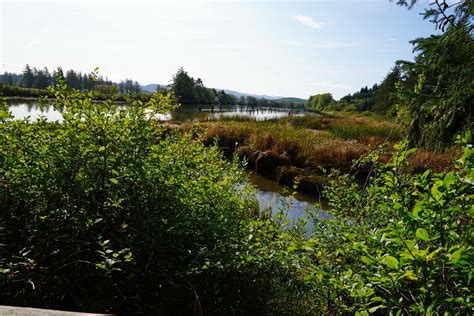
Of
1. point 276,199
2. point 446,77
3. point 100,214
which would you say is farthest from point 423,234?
point 276,199

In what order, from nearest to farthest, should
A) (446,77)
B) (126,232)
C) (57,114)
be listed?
(126,232) → (446,77) → (57,114)

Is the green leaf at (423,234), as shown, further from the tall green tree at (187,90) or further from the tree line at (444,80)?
the tall green tree at (187,90)

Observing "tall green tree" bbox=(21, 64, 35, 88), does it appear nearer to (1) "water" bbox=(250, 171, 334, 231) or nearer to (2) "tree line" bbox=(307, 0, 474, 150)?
(1) "water" bbox=(250, 171, 334, 231)

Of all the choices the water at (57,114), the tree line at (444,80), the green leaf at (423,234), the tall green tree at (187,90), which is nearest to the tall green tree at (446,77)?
the tree line at (444,80)

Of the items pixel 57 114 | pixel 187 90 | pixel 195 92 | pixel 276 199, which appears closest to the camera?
pixel 276 199

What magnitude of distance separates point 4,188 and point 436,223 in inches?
98.9

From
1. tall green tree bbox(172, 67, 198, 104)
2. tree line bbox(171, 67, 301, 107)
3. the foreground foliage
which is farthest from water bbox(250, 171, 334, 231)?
tall green tree bbox(172, 67, 198, 104)

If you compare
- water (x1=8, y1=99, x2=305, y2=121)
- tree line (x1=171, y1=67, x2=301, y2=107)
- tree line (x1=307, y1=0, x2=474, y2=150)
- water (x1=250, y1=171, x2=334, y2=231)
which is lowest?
water (x1=250, y1=171, x2=334, y2=231)

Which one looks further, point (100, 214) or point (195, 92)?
point (195, 92)

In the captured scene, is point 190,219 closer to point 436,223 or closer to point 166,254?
point 166,254

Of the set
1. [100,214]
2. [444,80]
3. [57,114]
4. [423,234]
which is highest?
[444,80]

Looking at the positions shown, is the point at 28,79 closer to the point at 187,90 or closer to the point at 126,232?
the point at 187,90

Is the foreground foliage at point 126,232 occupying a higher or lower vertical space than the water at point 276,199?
higher

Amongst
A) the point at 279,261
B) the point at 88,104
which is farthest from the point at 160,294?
the point at 88,104
